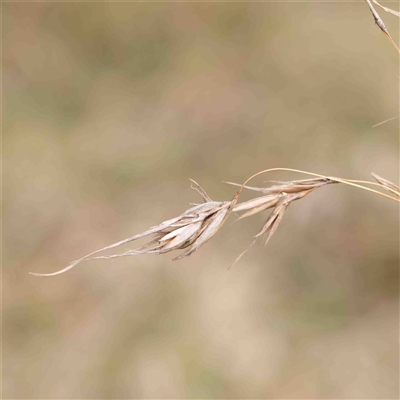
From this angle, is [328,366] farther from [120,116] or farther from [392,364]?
[120,116]

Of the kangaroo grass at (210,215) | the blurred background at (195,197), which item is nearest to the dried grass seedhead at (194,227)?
the kangaroo grass at (210,215)

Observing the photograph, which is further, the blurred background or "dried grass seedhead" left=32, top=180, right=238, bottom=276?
the blurred background

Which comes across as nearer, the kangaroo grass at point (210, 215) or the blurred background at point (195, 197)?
the kangaroo grass at point (210, 215)

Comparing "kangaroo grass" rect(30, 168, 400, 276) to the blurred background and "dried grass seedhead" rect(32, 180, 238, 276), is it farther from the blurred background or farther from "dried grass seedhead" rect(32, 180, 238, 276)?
the blurred background

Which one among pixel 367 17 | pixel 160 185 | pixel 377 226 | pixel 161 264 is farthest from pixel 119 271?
pixel 367 17

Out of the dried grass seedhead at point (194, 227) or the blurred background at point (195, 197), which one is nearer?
the dried grass seedhead at point (194, 227)

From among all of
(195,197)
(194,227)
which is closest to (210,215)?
(194,227)

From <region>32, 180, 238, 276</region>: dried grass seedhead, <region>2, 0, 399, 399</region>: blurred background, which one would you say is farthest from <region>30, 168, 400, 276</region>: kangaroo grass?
<region>2, 0, 399, 399</region>: blurred background

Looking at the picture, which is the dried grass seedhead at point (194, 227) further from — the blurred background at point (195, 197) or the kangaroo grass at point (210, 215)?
the blurred background at point (195, 197)
